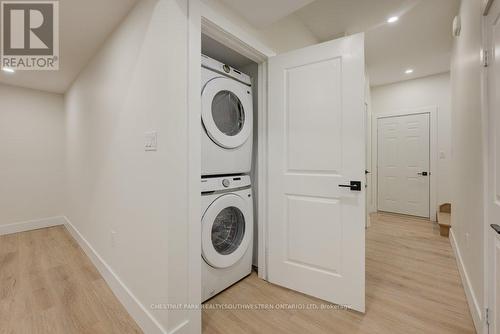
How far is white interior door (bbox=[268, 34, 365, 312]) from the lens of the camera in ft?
4.82

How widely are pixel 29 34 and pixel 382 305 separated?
11.3ft

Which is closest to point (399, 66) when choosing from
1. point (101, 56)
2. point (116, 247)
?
point (101, 56)

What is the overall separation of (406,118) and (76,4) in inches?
192

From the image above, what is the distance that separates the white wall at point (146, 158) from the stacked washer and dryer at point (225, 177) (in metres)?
0.35

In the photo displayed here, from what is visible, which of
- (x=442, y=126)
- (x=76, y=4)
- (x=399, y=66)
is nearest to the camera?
(x=76, y=4)

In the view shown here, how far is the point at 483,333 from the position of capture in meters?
1.18

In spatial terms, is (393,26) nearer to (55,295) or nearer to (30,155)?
(55,295)

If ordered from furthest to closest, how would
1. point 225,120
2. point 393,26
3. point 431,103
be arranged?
point 431,103 < point 393,26 < point 225,120

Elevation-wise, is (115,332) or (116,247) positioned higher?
(116,247)

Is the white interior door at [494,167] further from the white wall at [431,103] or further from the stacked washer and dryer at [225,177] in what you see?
the white wall at [431,103]

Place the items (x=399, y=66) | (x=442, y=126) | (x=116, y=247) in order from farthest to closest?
1. (x=442, y=126)
2. (x=399, y=66)
3. (x=116, y=247)

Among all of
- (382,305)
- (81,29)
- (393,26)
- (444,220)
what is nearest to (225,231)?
(382,305)

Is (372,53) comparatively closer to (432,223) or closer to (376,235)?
(376,235)

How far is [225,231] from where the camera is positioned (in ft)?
6.18
